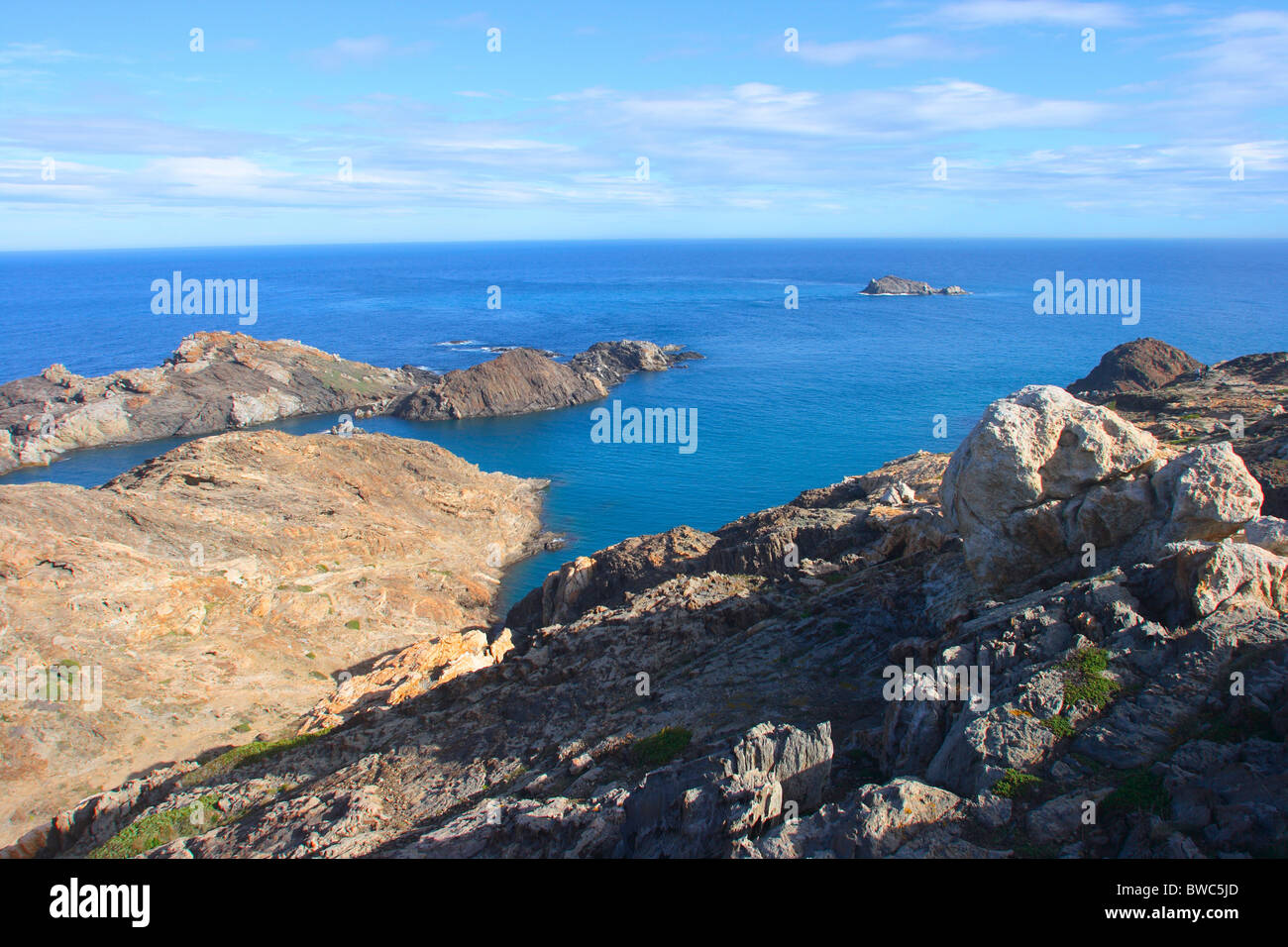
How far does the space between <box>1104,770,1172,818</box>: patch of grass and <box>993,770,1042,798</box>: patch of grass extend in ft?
3.55

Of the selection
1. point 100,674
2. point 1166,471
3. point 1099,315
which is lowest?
point 100,674

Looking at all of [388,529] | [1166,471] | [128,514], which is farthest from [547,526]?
[1166,471]

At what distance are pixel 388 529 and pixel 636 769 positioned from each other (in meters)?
37.2

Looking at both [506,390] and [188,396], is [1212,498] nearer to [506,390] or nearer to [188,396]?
[506,390]

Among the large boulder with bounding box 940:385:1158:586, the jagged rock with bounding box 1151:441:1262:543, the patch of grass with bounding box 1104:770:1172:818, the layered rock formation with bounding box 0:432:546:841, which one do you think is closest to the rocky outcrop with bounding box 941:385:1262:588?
the large boulder with bounding box 940:385:1158:586

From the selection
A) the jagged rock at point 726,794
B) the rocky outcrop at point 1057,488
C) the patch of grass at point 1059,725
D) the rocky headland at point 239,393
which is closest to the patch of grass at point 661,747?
the jagged rock at point 726,794

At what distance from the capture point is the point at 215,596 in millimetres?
39844

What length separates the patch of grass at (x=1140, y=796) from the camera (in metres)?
11.8

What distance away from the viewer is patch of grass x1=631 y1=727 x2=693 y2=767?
62.1 feet

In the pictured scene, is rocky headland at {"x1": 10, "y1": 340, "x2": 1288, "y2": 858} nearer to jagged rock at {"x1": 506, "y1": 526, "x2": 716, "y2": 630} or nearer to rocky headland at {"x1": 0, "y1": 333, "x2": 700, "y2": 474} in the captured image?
jagged rock at {"x1": 506, "y1": 526, "x2": 716, "y2": 630}

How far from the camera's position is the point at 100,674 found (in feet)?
110

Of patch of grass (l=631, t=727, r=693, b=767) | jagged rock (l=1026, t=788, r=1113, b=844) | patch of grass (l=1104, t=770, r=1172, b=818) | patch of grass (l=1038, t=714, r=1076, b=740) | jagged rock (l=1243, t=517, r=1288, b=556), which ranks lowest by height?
patch of grass (l=631, t=727, r=693, b=767)

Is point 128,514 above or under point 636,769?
above
